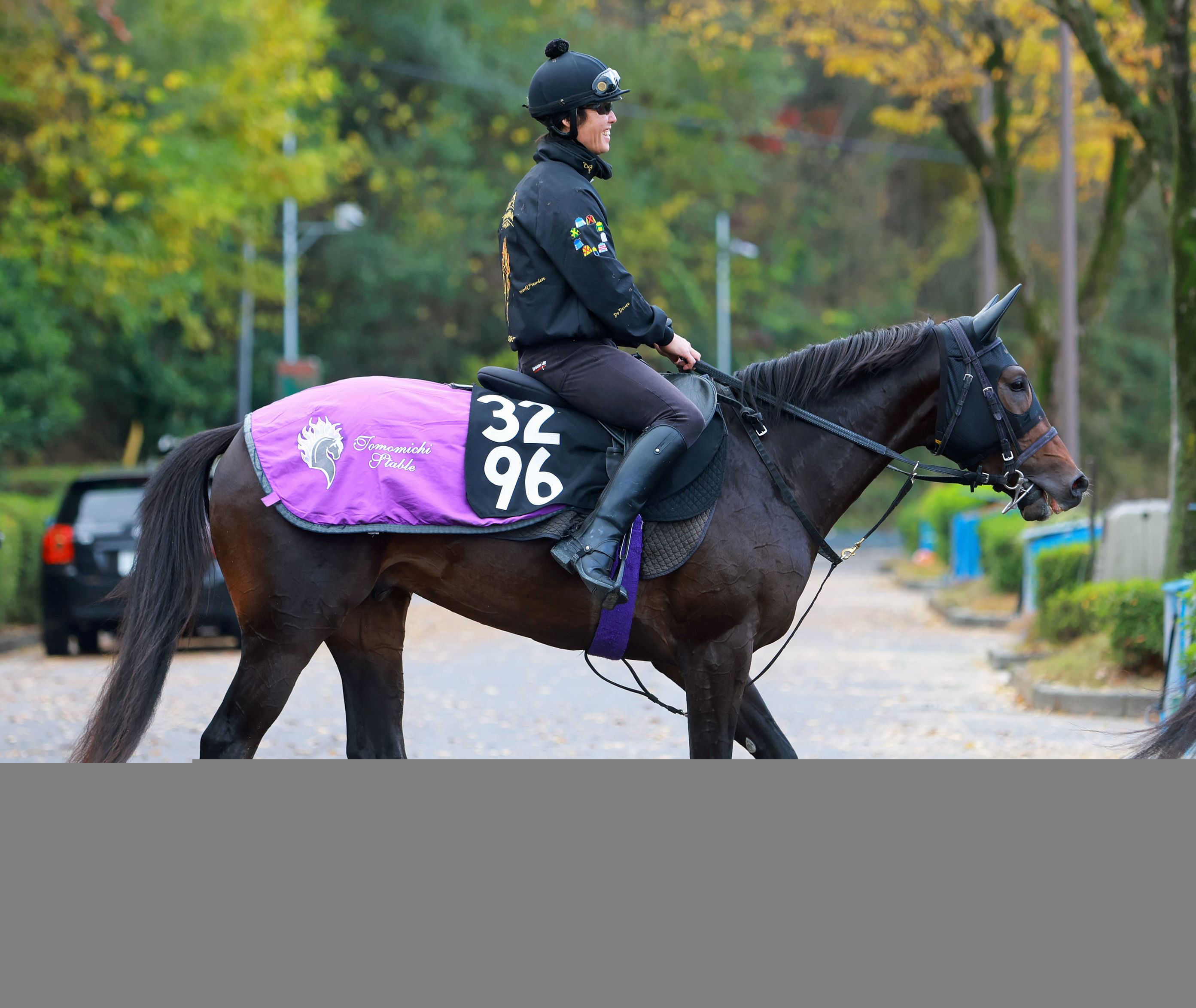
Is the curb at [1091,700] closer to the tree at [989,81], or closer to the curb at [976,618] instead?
the curb at [976,618]

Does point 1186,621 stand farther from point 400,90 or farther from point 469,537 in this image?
point 400,90

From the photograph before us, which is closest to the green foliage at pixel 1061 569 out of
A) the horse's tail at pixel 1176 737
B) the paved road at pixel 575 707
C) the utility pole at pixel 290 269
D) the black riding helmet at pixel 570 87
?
the paved road at pixel 575 707

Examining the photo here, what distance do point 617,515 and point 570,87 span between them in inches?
60.6

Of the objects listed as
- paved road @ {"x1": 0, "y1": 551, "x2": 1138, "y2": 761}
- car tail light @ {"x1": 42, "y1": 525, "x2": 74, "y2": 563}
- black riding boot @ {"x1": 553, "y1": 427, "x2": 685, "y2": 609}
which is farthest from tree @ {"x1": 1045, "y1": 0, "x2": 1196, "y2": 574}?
car tail light @ {"x1": 42, "y1": 525, "x2": 74, "y2": 563}

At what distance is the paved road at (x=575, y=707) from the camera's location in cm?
985

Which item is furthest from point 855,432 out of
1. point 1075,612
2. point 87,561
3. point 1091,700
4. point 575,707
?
point 87,561

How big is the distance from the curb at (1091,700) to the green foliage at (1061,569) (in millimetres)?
2830

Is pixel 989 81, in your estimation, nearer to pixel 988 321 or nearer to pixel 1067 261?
pixel 1067 261

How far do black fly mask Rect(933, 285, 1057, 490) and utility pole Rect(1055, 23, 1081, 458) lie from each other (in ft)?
45.1

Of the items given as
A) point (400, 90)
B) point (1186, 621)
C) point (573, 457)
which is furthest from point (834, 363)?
point (400, 90)

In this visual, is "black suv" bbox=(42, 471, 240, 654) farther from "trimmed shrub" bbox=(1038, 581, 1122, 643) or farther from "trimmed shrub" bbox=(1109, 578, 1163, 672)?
"trimmed shrub" bbox=(1109, 578, 1163, 672)

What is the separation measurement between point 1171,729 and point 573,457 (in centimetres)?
243

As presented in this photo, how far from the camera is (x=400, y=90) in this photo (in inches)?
1788

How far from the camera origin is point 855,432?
595 centimetres
